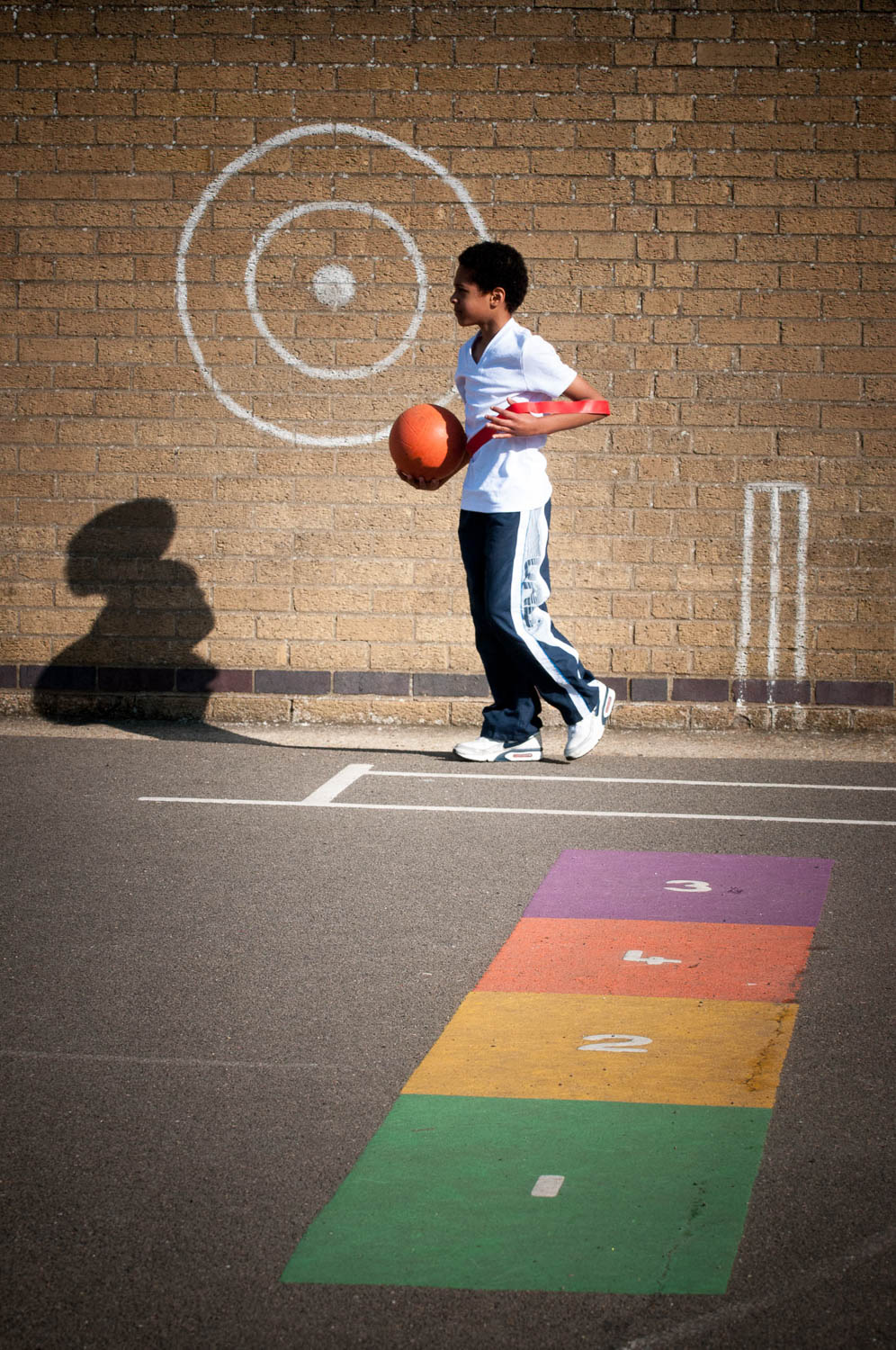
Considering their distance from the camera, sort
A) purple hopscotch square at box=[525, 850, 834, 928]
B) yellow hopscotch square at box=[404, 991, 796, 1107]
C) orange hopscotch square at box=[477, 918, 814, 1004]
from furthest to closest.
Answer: purple hopscotch square at box=[525, 850, 834, 928], orange hopscotch square at box=[477, 918, 814, 1004], yellow hopscotch square at box=[404, 991, 796, 1107]

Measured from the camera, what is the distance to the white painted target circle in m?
8.44

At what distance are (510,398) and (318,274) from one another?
1997 mm

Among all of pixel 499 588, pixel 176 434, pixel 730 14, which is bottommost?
pixel 499 588

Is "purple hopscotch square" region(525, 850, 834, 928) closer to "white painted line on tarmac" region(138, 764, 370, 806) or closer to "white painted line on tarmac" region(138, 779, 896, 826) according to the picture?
"white painted line on tarmac" region(138, 779, 896, 826)

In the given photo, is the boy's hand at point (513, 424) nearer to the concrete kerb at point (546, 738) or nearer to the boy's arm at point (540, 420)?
the boy's arm at point (540, 420)

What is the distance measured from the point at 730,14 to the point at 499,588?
3.65 meters

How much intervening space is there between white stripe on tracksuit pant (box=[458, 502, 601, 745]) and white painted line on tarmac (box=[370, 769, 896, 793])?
0.32 metres

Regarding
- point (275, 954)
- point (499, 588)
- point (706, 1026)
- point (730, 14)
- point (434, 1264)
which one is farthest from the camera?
point (730, 14)

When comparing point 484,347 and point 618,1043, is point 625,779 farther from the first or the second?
point 618,1043

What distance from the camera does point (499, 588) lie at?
23.3 feet

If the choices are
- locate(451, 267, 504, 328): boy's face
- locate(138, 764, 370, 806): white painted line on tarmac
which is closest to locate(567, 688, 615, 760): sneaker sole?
locate(138, 764, 370, 806): white painted line on tarmac

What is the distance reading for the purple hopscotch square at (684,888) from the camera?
4996mm

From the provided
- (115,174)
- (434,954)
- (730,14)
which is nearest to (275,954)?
(434,954)

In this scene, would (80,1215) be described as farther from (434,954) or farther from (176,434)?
(176,434)
